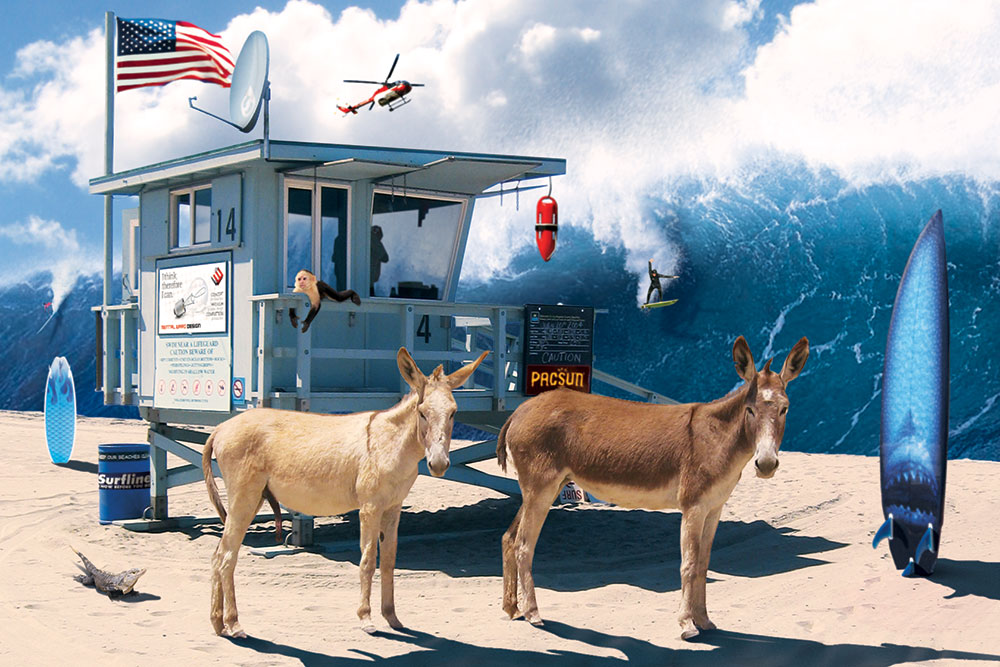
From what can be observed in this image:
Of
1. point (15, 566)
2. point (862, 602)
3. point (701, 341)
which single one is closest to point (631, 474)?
point (862, 602)

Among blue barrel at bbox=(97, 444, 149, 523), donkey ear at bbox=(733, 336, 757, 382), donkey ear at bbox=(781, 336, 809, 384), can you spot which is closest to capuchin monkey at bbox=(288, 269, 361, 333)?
blue barrel at bbox=(97, 444, 149, 523)

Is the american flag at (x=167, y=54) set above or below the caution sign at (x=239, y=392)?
above

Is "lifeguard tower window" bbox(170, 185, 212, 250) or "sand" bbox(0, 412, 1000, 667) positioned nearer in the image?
"sand" bbox(0, 412, 1000, 667)

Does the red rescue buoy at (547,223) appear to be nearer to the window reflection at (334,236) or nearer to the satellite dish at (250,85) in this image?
the window reflection at (334,236)

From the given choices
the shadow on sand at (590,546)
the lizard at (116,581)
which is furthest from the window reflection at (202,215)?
the lizard at (116,581)

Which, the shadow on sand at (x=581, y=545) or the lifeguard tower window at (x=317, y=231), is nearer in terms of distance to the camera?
the shadow on sand at (x=581, y=545)

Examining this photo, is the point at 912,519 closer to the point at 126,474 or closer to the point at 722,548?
the point at 722,548

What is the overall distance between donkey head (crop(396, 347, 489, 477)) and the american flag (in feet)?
29.9

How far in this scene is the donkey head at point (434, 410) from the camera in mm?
6906

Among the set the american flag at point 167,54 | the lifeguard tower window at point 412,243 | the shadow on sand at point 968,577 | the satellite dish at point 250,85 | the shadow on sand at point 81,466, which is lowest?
the shadow on sand at point 81,466

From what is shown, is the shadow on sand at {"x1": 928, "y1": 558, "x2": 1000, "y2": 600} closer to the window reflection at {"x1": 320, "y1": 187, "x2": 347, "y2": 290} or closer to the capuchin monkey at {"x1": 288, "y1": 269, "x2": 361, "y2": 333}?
the capuchin monkey at {"x1": 288, "y1": 269, "x2": 361, "y2": 333}

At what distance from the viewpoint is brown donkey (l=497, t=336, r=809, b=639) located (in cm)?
717

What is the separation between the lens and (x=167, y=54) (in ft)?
49.9

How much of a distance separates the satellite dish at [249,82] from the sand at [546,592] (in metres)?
4.86
